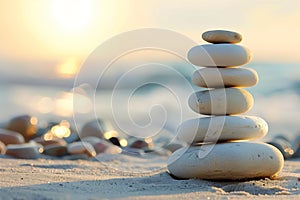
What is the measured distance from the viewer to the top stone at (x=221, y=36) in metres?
→ 6.33

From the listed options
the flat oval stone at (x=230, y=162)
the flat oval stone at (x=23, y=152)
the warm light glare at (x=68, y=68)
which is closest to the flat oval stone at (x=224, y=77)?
the flat oval stone at (x=230, y=162)

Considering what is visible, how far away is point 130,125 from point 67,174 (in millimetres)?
10772

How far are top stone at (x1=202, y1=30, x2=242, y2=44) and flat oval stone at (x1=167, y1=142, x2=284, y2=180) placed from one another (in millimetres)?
1159

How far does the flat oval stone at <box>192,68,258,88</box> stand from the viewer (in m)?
6.29

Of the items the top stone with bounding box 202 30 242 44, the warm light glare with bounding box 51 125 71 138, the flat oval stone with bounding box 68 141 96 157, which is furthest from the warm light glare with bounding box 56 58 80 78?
the top stone with bounding box 202 30 242 44

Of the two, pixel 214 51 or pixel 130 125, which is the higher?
pixel 214 51

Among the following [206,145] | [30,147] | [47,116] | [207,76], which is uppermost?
[207,76]

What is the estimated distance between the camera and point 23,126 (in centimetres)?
1284

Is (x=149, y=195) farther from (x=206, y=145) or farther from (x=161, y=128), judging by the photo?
(x=161, y=128)

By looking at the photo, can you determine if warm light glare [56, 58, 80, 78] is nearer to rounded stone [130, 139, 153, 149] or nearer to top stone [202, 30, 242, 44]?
Result: rounded stone [130, 139, 153, 149]

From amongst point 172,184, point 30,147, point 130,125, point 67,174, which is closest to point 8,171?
point 67,174

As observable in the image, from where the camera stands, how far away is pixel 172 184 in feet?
19.4

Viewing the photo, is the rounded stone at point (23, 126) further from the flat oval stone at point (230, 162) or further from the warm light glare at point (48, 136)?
the flat oval stone at point (230, 162)

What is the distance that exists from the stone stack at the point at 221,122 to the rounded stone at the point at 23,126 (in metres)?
7.06
